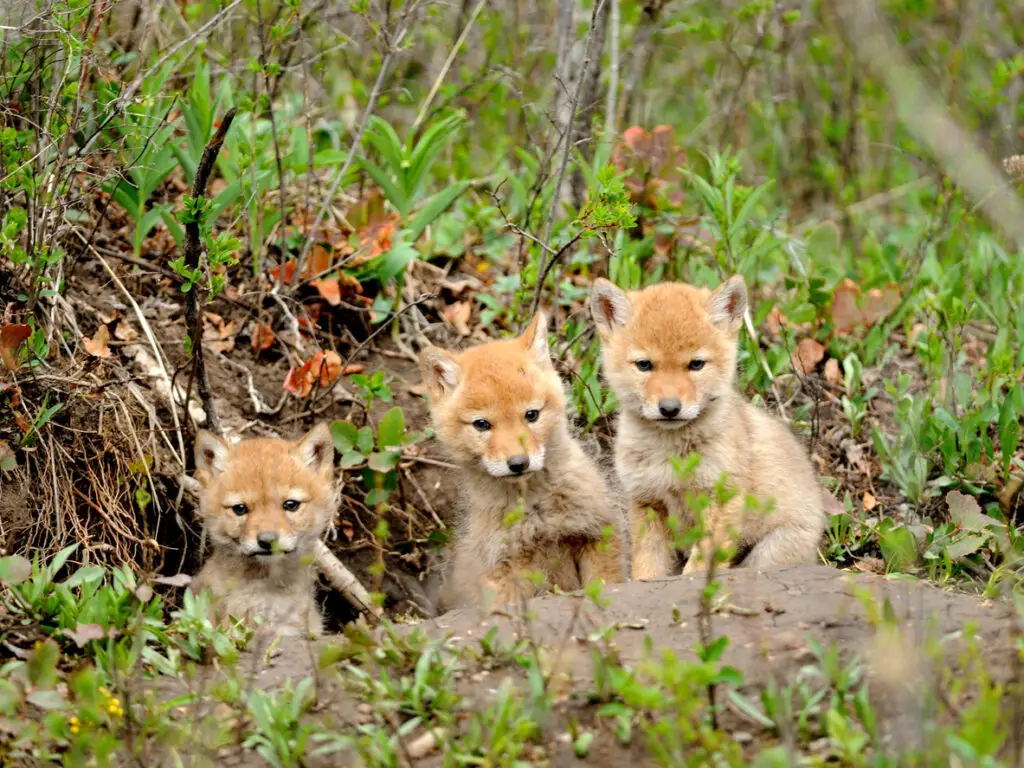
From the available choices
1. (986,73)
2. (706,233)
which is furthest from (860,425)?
(986,73)

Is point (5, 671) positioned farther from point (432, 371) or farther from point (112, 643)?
point (432, 371)

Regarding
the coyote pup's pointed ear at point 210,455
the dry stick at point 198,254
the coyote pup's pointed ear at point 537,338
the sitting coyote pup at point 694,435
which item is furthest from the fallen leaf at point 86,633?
the coyote pup's pointed ear at point 537,338

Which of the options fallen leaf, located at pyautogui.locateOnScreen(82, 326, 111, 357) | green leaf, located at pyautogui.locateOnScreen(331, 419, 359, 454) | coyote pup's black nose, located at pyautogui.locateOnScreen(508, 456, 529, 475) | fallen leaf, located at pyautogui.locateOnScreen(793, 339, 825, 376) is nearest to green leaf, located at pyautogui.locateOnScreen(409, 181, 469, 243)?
green leaf, located at pyautogui.locateOnScreen(331, 419, 359, 454)

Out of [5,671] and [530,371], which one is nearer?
[5,671]

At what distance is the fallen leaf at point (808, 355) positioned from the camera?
21.8ft

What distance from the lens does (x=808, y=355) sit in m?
6.68

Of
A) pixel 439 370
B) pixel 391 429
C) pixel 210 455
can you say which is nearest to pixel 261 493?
pixel 210 455

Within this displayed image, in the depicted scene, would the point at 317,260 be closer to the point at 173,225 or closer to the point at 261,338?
the point at 261,338

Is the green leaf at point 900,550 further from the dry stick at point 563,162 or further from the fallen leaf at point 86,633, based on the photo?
the fallen leaf at point 86,633

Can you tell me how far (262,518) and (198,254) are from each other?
1.18 m

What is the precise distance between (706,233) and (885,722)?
15.5ft

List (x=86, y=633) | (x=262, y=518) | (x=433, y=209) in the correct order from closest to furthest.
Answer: (x=86, y=633) < (x=262, y=518) < (x=433, y=209)

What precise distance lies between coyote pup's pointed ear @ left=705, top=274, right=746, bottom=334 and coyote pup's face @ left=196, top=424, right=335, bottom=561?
1.86 meters

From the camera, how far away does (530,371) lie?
5355 mm
